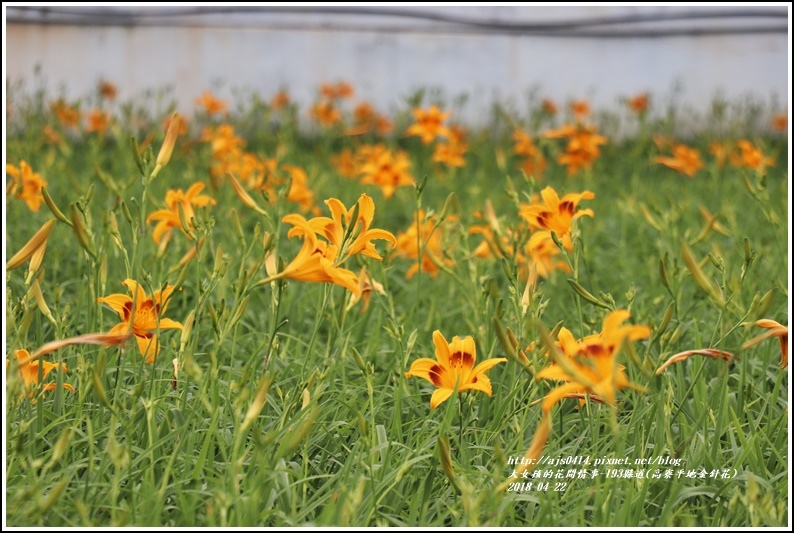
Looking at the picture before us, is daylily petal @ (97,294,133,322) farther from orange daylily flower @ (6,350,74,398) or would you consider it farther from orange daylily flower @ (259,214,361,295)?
orange daylily flower @ (259,214,361,295)

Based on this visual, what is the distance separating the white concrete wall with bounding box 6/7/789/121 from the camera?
21.4 ft

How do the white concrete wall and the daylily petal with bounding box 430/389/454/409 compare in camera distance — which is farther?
the white concrete wall

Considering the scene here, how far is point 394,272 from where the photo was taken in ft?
9.04

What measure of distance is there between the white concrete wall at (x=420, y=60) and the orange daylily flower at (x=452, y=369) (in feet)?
17.4

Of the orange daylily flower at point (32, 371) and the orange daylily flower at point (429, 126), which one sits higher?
the orange daylily flower at point (429, 126)

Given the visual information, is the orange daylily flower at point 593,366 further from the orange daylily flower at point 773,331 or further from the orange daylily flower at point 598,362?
the orange daylily flower at point 773,331

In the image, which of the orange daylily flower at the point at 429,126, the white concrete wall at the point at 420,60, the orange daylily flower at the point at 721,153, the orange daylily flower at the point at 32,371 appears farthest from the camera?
the white concrete wall at the point at 420,60

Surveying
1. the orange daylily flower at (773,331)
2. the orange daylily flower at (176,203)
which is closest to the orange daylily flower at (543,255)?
the orange daylily flower at (773,331)

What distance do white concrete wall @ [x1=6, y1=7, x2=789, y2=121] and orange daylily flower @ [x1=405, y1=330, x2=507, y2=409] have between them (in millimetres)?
5312

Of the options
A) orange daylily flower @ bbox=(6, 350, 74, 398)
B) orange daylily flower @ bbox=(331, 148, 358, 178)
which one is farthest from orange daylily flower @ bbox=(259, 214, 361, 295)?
orange daylily flower @ bbox=(331, 148, 358, 178)

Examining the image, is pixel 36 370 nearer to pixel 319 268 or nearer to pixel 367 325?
pixel 319 268

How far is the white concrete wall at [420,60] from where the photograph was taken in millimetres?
6523

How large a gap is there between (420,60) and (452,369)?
5442mm

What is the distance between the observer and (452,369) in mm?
1464
